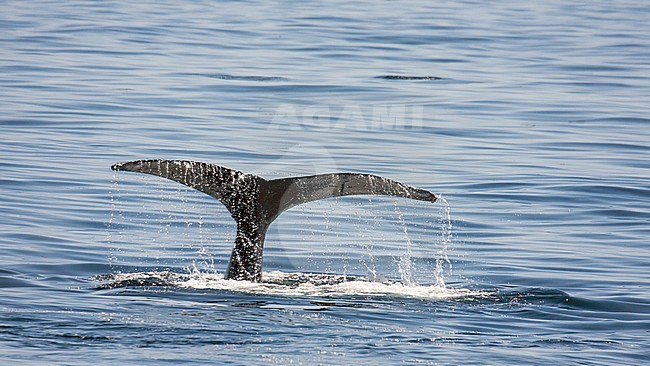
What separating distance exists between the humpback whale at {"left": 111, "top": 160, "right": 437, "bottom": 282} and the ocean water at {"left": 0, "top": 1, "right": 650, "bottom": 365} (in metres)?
0.22

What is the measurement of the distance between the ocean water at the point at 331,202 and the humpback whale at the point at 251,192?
0.74 feet

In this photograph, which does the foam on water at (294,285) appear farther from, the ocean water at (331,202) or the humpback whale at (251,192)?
the humpback whale at (251,192)

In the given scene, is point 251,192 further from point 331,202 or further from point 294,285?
point 331,202

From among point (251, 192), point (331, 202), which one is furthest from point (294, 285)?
point (331, 202)

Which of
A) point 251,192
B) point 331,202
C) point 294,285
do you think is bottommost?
point 294,285

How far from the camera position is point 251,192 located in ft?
33.8

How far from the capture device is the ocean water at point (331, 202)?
897 centimetres

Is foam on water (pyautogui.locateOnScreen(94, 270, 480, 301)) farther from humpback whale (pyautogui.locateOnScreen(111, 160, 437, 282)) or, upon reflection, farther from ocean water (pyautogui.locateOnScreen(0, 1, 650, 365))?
humpback whale (pyautogui.locateOnScreen(111, 160, 437, 282))

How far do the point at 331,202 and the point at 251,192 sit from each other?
562cm

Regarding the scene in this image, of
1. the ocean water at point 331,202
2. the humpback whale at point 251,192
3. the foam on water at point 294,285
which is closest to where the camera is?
the ocean water at point 331,202

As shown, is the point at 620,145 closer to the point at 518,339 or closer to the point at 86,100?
the point at 86,100

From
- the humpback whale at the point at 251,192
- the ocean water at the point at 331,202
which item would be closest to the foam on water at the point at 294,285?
the ocean water at the point at 331,202

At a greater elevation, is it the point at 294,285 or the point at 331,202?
the point at 331,202

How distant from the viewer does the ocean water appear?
353 inches
